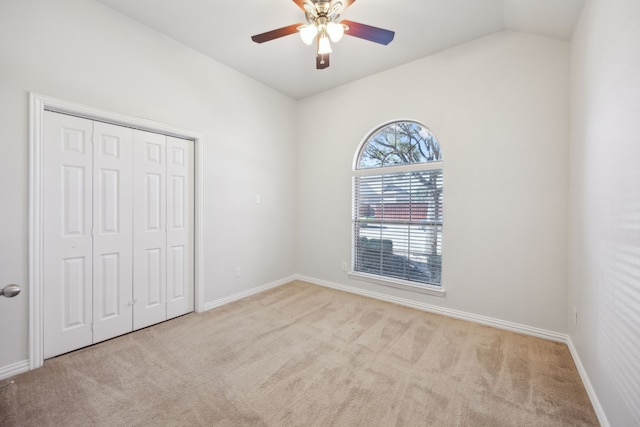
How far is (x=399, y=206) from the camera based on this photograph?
3217mm

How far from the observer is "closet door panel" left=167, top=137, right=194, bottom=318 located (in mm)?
2709

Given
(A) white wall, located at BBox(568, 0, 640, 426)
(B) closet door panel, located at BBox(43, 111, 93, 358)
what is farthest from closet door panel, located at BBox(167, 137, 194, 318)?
(A) white wall, located at BBox(568, 0, 640, 426)

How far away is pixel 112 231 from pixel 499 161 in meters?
3.76

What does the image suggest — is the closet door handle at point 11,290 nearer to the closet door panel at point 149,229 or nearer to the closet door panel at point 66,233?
the closet door panel at point 66,233

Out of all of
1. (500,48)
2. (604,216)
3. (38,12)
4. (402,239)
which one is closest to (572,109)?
(500,48)

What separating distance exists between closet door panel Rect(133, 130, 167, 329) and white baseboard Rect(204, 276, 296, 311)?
48cm

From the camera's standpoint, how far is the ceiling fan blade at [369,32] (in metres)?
1.83

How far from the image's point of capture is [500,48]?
250 cm

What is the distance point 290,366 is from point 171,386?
2.66 feet

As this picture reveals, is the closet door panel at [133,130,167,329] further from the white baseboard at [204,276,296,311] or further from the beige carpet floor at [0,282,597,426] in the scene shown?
the white baseboard at [204,276,296,311]

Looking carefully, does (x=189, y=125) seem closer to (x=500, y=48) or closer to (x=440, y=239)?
(x=440, y=239)

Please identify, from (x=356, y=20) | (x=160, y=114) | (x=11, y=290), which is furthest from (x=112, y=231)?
(x=356, y=20)

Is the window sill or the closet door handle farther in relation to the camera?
the window sill

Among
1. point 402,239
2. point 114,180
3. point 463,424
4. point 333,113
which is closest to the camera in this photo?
point 463,424
